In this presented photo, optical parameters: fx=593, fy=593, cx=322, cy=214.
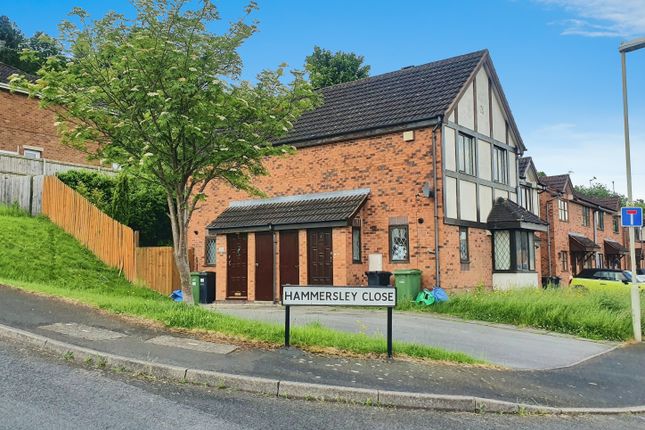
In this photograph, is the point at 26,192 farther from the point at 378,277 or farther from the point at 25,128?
the point at 378,277

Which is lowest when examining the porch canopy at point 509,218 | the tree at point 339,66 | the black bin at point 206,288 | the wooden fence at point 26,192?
the black bin at point 206,288

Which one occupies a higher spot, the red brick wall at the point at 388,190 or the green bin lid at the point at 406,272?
the red brick wall at the point at 388,190

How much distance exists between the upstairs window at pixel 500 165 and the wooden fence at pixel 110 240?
12241 mm

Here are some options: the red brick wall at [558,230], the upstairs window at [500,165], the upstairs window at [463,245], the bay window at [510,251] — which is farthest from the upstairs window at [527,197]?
the upstairs window at [463,245]

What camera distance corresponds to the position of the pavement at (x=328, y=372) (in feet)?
23.2

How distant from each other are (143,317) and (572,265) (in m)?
30.2

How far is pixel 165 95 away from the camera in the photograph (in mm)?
Result: 10094

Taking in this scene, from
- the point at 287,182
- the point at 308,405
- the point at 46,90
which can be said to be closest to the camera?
the point at 308,405

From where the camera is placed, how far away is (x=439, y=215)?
18.4m

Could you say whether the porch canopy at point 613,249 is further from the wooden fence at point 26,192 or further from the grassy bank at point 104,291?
the wooden fence at point 26,192

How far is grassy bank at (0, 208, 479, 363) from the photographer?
9.31 metres

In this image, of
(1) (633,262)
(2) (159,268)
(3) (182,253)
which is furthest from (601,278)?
(3) (182,253)

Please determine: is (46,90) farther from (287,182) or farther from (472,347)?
(287,182)

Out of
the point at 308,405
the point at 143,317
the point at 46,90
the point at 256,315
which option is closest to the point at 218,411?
the point at 308,405
